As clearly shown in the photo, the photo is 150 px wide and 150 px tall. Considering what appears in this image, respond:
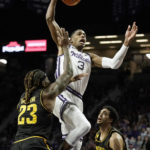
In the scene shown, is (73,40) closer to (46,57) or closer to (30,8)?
(30,8)

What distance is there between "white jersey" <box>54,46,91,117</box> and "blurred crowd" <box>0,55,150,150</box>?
289 inches

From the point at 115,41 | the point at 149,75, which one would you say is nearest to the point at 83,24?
the point at 115,41

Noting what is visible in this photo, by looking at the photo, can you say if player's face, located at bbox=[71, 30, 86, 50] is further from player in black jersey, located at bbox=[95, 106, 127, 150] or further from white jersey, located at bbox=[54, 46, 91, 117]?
player in black jersey, located at bbox=[95, 106, 127, 150]

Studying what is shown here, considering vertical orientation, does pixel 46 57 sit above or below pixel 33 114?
below

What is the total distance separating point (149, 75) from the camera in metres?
18.7

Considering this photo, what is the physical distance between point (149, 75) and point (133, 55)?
153 inches

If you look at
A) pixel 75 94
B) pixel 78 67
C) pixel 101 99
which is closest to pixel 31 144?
pixel 75 94

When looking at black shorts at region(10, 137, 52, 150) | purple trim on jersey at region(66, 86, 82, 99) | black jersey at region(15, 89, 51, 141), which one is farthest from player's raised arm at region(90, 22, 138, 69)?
black shorts at region(10, 137, 52, 150)

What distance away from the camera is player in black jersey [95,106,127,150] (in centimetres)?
490

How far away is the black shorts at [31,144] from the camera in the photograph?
140 inches

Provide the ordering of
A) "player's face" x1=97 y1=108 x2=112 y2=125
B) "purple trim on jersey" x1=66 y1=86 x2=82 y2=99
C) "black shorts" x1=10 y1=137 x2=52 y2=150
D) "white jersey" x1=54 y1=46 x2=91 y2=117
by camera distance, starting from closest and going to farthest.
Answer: "black shorts" x1=10 y1=137 x2=52 y2=150 → "white jersey" x1=54 y1=46 x2=91 y2=117 → "purple trim on jersey" x1=66 y1=86 x2=82 y2=99 → "player's face" x1=97 y1=108 x2=112 y2=125

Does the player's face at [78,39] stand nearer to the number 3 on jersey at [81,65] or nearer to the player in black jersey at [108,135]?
the number 3 on jersey at [81,65]

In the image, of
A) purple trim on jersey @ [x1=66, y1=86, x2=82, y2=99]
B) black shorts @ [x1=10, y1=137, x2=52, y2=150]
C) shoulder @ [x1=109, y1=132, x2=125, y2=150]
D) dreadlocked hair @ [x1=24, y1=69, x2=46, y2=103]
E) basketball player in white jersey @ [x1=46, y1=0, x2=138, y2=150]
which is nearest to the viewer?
black shorts @ [x1=10, y1=137, x2=52, y2=150]

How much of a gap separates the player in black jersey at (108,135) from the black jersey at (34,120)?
1.53 meters
